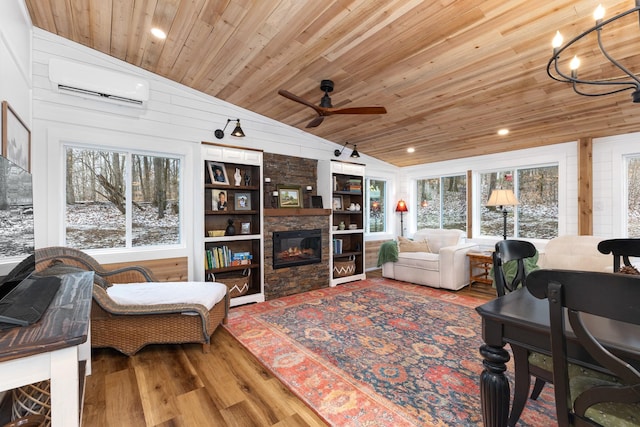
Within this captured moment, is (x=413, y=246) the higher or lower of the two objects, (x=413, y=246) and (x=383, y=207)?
the lower

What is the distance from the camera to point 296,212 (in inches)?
182

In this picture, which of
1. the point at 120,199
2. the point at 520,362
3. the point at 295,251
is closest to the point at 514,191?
the point at 295,251

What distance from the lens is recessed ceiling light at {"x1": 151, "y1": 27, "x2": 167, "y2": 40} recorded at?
112 inches

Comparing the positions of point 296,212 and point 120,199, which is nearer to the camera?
point 120,199

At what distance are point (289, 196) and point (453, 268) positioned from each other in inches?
111

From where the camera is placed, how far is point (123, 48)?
10.8ft

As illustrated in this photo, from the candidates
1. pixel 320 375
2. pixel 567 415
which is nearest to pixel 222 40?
pixel 320 375

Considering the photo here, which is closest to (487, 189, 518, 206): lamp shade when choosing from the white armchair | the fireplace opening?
the white armchair

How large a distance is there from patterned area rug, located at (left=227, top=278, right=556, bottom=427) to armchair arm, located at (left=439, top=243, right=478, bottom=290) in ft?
1.11

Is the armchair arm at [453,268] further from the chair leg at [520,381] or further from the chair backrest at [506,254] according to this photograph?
the chair leg at [520,381]

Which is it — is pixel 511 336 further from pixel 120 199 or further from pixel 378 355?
pixel 120 199

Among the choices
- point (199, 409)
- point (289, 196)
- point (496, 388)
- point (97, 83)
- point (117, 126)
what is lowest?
point (199, 409)

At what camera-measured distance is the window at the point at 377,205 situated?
6422mm

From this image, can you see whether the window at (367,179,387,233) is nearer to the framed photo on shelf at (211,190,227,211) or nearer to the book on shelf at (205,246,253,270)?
the book on shelf at (205,246,253,270)
